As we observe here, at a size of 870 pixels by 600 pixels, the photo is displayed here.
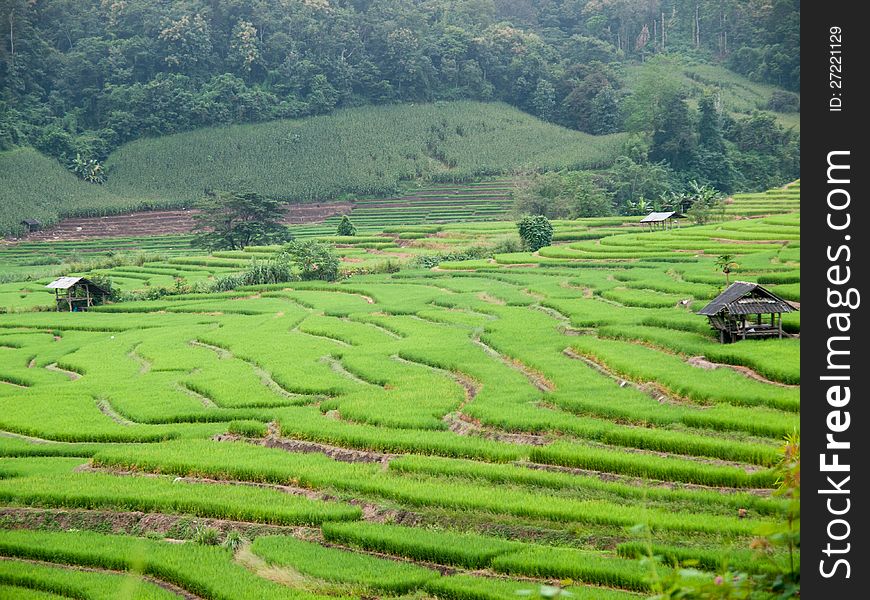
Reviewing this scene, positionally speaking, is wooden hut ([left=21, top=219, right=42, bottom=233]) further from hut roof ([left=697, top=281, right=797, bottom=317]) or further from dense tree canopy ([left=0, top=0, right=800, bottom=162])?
hut roof ([left=697, top=281, right=797, bottom=317])

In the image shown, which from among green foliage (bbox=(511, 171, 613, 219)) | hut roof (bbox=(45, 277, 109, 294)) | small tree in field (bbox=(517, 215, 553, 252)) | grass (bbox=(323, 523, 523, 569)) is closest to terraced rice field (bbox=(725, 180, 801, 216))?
green foliage (bbox=(511, 171, 613, 219))

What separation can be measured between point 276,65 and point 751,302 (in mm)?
70377

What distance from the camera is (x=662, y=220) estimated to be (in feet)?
166

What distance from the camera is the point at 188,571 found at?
1247 cm

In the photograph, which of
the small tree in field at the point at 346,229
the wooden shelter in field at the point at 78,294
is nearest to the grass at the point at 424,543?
the wooden shelter in field at the point at 78,294

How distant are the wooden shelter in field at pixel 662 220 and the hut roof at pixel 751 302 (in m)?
27.6

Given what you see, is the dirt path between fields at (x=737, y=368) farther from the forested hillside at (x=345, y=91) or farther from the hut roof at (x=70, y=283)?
the forested hillside at (x=345, y=91)

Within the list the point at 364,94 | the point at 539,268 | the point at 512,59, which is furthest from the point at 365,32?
the point at 539,268

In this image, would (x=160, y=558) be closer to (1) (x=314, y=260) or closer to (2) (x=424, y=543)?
(2) (x=424, y=543)
